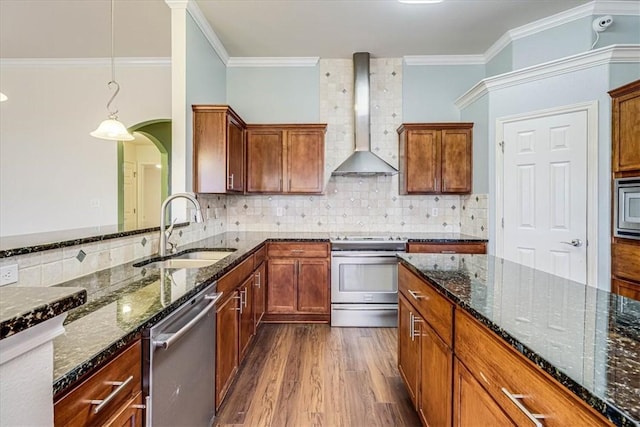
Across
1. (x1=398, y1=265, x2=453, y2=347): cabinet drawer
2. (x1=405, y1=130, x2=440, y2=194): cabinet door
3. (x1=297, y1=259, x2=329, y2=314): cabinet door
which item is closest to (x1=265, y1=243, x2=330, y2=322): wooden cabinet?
(x1=297, y1=259, x2=329, y2=314): cabinet door

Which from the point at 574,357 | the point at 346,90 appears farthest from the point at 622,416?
the point at 346,90

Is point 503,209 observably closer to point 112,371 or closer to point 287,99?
point 287,99

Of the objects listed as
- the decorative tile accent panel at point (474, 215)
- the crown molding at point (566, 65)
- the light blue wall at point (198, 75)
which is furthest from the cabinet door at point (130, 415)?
the crown molding at point (566, 65)

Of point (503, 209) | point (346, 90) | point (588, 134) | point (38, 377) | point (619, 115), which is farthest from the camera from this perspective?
point (346, 90)

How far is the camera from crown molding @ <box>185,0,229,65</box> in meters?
3.01

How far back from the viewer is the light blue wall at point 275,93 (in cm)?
427

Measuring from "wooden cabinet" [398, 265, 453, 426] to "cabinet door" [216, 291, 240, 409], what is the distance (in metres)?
1.12

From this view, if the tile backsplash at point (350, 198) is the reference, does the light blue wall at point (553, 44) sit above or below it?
above

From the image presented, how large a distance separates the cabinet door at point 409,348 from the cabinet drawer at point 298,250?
1393 mm

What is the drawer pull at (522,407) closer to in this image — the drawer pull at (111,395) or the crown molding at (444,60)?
the drawer pull at (111,395)

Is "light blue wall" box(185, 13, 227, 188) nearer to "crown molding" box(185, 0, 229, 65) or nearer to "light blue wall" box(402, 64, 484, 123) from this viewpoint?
"crown molding" box(185, 0, 229, 65)

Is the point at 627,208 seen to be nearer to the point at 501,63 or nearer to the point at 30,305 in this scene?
the point at 501,63

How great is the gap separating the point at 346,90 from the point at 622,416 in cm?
419

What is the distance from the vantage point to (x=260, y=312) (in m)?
3.28
